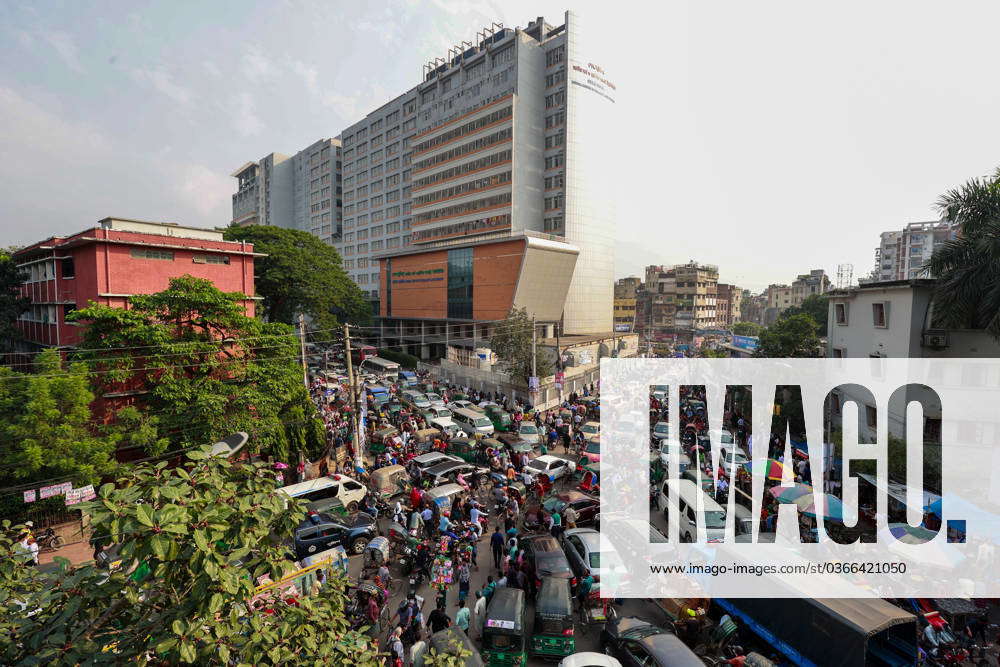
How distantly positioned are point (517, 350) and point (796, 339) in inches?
680

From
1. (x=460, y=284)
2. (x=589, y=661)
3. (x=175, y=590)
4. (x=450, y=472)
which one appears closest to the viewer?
(x=175, y=590)

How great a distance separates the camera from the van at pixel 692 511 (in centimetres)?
1272

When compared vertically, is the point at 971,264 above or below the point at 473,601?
above

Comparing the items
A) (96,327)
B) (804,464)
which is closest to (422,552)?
(96,327)

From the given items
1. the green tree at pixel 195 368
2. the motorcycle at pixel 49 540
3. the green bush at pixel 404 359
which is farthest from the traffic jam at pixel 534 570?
the green bush at pixel 404 359

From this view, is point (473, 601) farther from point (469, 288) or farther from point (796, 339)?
point (469, 288)

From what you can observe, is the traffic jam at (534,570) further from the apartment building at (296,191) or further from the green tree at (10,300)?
the apartment building at (296,191)

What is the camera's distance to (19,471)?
12188 mm

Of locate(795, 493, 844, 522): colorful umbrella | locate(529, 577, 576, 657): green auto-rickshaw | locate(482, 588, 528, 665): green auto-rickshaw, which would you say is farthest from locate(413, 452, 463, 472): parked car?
locate(795, 493, 844, 522): colorful umbrella

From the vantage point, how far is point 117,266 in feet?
70.5

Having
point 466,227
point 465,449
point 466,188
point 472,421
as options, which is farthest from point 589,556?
point 466,188

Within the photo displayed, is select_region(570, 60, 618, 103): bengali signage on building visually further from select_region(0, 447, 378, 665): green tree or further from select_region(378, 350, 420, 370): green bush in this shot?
select_region(0, 447, 378, 665): green tree

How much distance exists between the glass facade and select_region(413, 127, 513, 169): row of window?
13295 mm

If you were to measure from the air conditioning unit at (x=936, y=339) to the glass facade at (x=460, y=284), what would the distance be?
35912 millimetres
